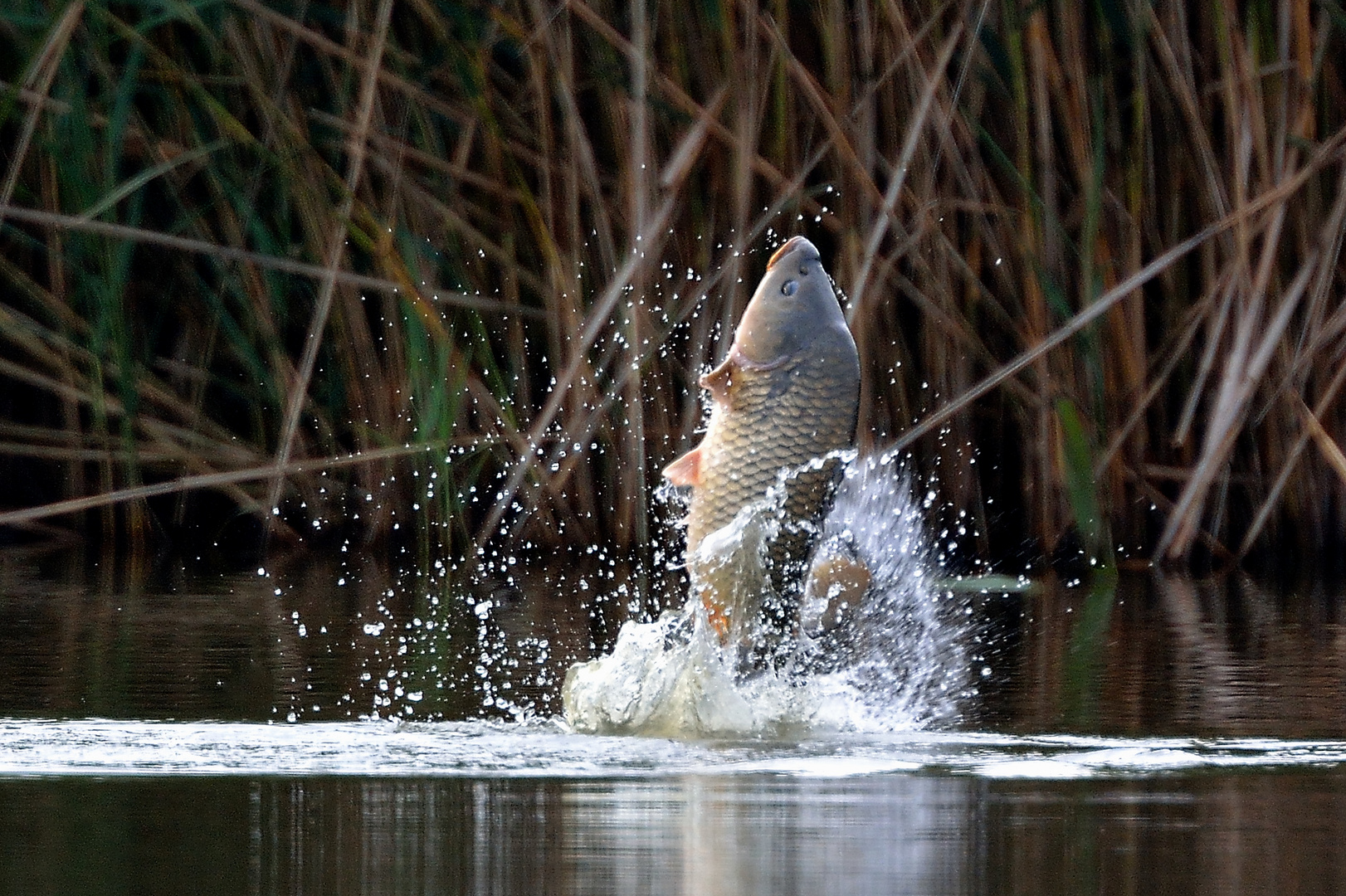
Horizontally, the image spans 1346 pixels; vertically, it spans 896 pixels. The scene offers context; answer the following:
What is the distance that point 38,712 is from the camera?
399cm

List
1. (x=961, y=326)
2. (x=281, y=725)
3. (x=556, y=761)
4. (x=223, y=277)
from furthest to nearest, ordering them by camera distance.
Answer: (x=223, y=277)
(x=961, y=326)
(x=281, y=725)
(x=556, y=761)

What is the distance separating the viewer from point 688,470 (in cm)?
407

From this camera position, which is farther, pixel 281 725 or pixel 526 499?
pixel 526 499

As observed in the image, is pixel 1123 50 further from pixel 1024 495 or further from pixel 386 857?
pixel 386 857

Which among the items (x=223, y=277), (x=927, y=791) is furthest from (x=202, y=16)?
(x=927, y=791)

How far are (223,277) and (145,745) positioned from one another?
367 cm

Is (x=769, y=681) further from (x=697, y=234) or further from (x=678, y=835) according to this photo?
(x=697, y=234)

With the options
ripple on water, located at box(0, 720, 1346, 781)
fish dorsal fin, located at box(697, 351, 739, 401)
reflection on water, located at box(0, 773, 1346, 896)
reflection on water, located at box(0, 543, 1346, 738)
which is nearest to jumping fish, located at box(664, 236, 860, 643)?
fish dorsal fin, located at box(697, 351, 739, 401)

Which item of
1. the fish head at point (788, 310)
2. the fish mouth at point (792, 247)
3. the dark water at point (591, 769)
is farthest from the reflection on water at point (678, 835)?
the fish mouth at point (792, 247)

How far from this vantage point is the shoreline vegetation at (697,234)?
21.3 ft

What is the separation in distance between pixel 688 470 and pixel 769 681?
428 millimetres

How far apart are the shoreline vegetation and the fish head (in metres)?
2.10

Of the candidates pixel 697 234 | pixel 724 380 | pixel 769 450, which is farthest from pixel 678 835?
pixel 697 234

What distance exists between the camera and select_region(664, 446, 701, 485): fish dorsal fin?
4039mm
